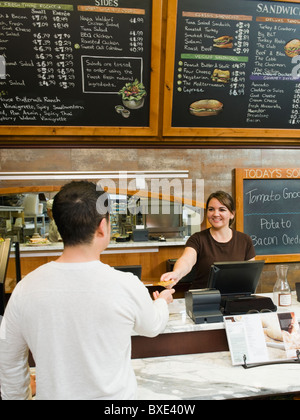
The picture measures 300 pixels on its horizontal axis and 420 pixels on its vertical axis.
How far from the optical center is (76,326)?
94 cm

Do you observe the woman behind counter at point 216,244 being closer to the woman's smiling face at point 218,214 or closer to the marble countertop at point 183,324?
the woman's smiling face at point 218,214

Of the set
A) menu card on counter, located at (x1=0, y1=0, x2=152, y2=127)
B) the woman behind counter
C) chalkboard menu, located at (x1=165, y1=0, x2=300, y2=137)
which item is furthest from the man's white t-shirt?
chalkboard menu, located at (x1=165, y1=0, x2=300, y2=137)

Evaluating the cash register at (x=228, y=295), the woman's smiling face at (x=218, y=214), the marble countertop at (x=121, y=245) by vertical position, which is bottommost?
the cash register at (x=228, y=295)

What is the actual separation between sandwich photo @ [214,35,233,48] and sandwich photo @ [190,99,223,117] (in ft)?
1.30

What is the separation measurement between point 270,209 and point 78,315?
2.50 metres

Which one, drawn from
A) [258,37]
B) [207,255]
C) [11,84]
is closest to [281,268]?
[207,255]

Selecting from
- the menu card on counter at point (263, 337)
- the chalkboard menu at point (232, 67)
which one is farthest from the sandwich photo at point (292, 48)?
the menu card on counter at point (263, 337)

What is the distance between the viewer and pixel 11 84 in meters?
2.46

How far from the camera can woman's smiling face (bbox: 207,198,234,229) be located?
7.80 ft

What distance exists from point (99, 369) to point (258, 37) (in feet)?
8.64

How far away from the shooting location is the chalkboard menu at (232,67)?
255cm

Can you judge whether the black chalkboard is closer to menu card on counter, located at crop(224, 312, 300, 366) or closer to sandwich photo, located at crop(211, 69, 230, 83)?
sandwich photo, located at crop(211, 69, 230, 83)

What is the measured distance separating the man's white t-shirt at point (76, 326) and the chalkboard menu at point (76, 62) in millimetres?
1850
